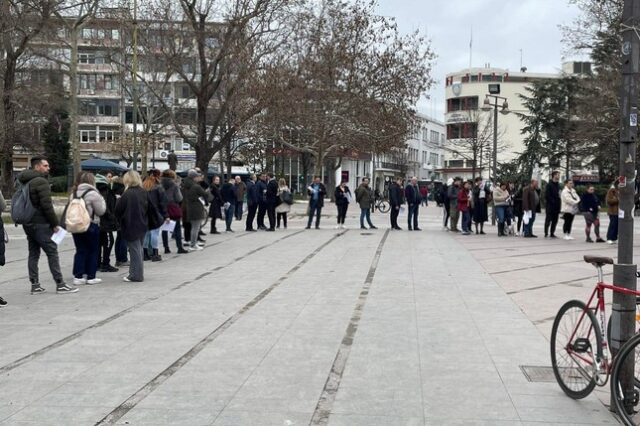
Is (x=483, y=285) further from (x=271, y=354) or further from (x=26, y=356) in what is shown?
(x=26, y=356)

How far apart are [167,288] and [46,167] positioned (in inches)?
98.3

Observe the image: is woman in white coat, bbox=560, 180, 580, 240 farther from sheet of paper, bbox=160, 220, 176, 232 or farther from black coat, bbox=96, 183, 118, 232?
black coat, bbox=96, 183, 118, 232

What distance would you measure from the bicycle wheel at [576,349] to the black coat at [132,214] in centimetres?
723

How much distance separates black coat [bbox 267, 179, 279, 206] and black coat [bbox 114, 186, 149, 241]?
10.8 metres

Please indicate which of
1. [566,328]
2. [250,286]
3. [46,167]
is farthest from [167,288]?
[566,328]

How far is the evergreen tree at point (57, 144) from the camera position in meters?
65.0

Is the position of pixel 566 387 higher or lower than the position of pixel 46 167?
lower

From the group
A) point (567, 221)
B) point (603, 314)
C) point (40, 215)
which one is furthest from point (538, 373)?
point (567, 221)

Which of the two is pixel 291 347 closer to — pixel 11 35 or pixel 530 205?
pixel 530 205

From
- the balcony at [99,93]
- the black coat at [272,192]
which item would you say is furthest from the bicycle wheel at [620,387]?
the balcony at [99,93]

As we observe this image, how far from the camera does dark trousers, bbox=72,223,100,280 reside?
10508mm

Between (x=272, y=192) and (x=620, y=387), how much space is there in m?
18.1

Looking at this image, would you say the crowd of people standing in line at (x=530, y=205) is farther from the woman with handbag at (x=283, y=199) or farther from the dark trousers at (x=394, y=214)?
the woman with handbag at (x=283, y=199)

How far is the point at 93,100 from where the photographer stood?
293ft
